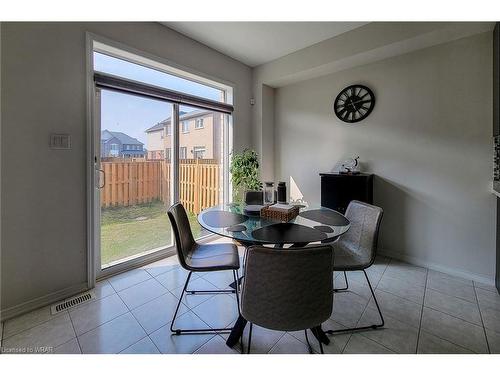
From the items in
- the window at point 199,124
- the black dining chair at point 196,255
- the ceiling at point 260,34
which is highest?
the ceiling at point 260,34

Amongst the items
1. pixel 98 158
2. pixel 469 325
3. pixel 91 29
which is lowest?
pixel 469 325

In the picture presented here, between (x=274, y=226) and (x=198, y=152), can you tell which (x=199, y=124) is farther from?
(x=274, y=226)

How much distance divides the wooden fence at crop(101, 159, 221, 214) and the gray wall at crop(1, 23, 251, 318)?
35 centimetres

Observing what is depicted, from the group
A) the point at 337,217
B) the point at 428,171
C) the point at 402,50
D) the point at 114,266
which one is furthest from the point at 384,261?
the point at 114,266

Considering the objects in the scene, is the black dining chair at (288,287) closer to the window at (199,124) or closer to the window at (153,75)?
the window at (153,75)

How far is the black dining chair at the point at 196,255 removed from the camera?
160 centimetres

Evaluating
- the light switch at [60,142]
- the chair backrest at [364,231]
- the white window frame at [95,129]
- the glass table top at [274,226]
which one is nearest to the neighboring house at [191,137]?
the white window frame at [95,129]

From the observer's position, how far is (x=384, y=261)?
2.74m

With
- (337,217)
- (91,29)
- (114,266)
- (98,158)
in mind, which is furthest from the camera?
(114,266)

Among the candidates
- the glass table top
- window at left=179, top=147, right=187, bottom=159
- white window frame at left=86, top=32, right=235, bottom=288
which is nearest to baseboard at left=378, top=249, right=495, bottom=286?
the glass table top

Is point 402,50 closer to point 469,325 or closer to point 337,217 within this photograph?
point 337,217

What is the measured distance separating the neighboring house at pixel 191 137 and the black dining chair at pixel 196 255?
120 cm

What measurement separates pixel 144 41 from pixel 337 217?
266 centimetres

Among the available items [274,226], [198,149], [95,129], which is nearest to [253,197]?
[274,226]
